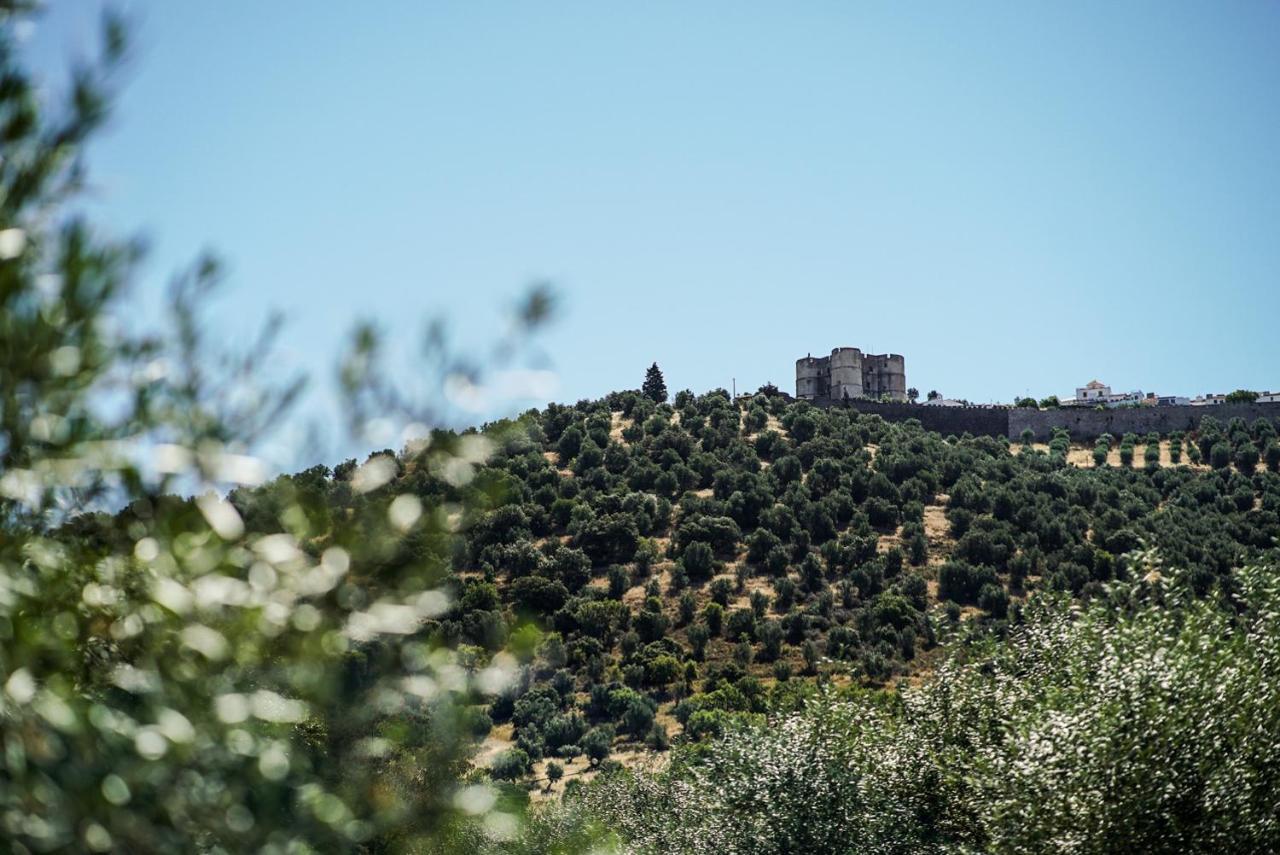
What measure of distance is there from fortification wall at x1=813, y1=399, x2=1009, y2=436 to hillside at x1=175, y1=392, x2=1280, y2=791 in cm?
689

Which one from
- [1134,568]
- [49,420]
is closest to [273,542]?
[49,420]

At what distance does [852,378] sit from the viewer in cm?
10769

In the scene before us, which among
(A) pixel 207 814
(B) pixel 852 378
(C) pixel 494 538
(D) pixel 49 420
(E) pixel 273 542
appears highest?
(B) pixel 852 378

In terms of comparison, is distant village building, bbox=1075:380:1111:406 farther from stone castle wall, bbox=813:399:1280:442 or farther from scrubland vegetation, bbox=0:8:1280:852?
scrubland vegetation, bbox=0:8:1280:852

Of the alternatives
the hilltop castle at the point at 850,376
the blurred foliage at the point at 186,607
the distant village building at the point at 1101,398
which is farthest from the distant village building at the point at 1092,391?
the blurred foliage at the point at 186,607

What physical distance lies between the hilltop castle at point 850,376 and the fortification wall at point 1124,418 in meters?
12.8

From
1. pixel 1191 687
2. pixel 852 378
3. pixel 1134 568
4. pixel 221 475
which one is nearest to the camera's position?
pixel 221 475

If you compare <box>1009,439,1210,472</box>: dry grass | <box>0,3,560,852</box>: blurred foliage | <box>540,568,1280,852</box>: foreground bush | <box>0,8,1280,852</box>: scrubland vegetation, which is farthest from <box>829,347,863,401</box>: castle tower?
<box>0,3,560,852</box>: blurred foliage

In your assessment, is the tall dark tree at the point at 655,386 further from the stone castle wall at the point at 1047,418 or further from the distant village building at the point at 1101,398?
the distant village building at the point at 1101,398

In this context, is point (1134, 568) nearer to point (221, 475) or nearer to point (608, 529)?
point (221, 475)

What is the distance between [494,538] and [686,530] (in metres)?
11.5

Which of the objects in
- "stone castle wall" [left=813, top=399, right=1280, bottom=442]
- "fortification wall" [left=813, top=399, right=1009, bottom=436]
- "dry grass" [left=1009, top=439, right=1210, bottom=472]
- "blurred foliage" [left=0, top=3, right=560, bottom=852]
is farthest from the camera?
"fortification wall" [left=813, top=399, right=1009, bottom=436]

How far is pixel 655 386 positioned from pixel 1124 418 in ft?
135

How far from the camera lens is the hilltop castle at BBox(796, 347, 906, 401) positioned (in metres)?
108
